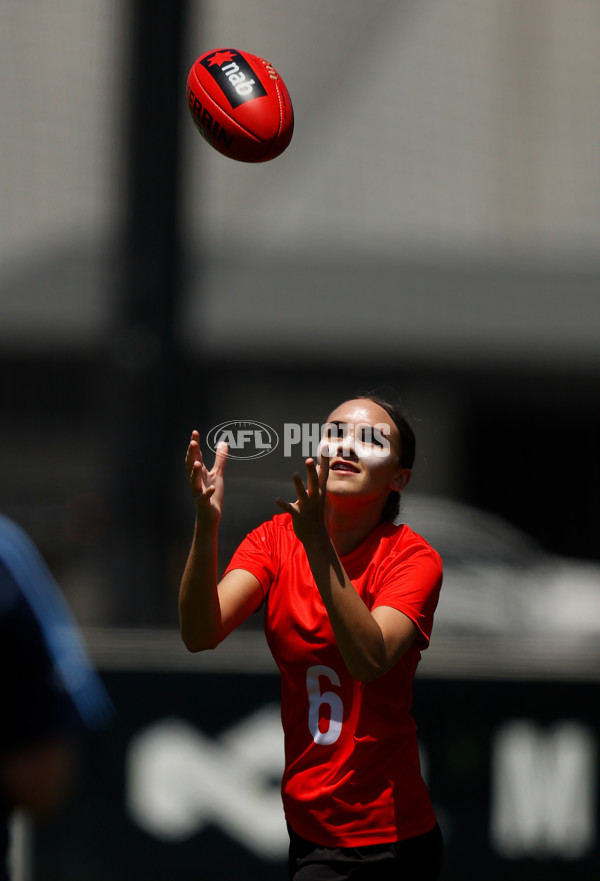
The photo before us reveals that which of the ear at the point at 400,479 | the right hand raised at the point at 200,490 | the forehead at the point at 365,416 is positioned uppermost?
the forehead at the point at 365,416

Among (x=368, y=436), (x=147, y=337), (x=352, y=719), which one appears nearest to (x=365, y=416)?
(x=368, y=436)

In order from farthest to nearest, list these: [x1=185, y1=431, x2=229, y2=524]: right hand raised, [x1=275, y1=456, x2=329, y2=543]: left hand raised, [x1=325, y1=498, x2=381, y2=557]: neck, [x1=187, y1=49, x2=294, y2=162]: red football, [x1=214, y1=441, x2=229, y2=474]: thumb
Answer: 1. [x1=187, y1=49, x2=294, y2=162]: red football
2. [x1=325, y1=498, x2=381, y2=557]: neck
3. [x1=214, y1=441, x2=229, y2=474]: thumb
4. [x1=185, y1=431, x2=229, y2=524]: right hand raised
5. [x1=275, y1=456, x2=329, y2=543]: left hand raised

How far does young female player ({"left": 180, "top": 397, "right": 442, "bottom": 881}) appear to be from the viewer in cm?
231

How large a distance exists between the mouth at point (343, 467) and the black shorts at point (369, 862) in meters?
0.77

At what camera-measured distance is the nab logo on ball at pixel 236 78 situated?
262cm

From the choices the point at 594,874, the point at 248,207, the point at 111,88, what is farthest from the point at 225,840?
the point at 248,207

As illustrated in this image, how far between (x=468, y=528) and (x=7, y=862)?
4983mm

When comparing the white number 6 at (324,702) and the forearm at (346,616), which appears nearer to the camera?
the forearm at (346,616)

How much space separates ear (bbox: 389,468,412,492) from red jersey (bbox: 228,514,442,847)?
12cm

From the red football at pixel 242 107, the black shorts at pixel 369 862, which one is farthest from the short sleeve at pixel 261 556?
the red football at pixel 242 107

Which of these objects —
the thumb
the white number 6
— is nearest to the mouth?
the thumb

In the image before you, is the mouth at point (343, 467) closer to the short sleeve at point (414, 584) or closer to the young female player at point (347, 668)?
the young female player at point (347, 668)

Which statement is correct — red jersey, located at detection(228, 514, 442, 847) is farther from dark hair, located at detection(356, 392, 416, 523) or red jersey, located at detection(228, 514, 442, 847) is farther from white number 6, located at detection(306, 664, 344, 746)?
dark hair, located at detection(356, 392, 416, 523)

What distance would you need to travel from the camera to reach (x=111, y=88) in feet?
32.8
